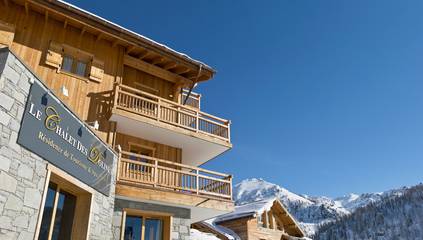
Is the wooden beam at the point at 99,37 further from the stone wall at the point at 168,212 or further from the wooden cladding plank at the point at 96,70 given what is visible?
the stone wall at the point at 168,212

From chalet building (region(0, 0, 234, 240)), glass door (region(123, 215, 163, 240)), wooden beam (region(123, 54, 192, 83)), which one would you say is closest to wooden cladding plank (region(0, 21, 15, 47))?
chalet building (region(0, 0, 234, 240))

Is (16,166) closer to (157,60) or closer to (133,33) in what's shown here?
(133,33)

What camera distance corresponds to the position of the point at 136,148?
13344mm

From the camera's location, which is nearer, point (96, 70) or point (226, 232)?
point (96, 70)

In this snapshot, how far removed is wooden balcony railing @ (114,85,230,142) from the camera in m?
12.8

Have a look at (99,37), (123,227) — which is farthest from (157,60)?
(123,227)

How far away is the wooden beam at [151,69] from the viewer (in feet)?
47.7

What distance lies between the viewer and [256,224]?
21547 millimetres

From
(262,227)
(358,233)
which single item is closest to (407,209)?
(358,233)

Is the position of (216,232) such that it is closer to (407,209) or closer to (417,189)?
(407,209)

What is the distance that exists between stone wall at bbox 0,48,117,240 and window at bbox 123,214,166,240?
14.6 ft

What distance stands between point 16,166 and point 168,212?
6192mm

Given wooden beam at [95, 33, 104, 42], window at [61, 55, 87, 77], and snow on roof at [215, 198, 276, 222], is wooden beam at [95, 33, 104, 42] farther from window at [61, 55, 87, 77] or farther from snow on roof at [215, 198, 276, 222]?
snow on roof at [215, 198, 276, 222]

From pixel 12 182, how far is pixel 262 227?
58.3ft
